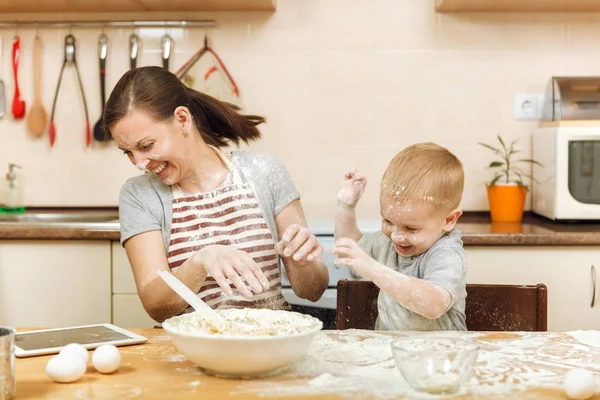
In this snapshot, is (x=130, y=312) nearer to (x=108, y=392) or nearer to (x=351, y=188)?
(x=351, y=188)

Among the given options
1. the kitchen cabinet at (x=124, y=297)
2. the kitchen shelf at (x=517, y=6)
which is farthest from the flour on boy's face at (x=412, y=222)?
the kitchen shelf at (x=517, y=6)

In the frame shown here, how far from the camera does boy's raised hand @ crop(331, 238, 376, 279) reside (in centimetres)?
122

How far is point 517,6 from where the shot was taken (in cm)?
264

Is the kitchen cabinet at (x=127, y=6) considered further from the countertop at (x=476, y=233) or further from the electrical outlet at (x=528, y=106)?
the electrical outlet at (x=528, y=106)

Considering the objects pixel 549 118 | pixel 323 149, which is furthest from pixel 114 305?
pixel 549 118

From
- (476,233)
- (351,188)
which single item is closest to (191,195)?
(351,188)

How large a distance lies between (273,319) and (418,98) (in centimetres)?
174

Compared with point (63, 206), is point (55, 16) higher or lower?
higher

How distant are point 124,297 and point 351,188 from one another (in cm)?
97

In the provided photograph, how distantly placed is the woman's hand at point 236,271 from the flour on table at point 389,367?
139 millimetres

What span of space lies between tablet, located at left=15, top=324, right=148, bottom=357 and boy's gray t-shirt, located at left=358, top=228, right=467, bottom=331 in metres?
0.50

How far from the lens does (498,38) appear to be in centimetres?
274

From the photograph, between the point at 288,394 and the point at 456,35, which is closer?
the point at 288,394

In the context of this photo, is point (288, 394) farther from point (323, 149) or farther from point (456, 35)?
point (456, 35)
